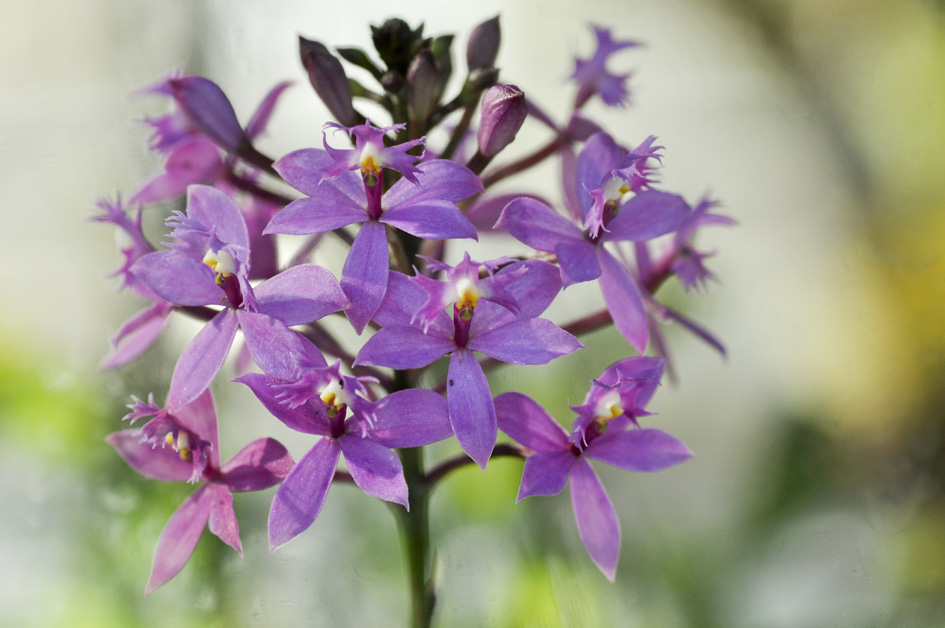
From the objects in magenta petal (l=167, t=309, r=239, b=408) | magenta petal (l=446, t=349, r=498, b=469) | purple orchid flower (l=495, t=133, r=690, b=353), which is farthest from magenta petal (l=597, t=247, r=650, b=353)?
magenta petal (l=167, t=309, r=239, b=408)

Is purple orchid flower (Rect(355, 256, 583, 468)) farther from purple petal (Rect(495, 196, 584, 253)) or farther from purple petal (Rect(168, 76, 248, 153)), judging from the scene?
purple petal (Rect(168, 76, 248, 153))

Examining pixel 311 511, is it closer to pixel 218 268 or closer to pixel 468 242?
pixel 218 268

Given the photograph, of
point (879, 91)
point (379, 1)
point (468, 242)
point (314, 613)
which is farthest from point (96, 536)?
point (879, 91)

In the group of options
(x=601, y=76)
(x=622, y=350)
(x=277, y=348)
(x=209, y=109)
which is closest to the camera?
(x=277, y=348)

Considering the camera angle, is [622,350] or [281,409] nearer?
[281,409]

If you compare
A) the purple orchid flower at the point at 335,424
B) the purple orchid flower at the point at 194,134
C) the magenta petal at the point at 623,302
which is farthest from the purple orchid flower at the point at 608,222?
the purple orchid flower at the point at 194,134

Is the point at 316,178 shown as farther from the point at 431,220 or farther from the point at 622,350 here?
the point at 622,350

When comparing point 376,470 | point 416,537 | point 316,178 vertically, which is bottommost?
point 416,537

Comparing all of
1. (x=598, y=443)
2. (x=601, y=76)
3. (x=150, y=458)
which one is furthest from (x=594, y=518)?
(x=601, y=76)
